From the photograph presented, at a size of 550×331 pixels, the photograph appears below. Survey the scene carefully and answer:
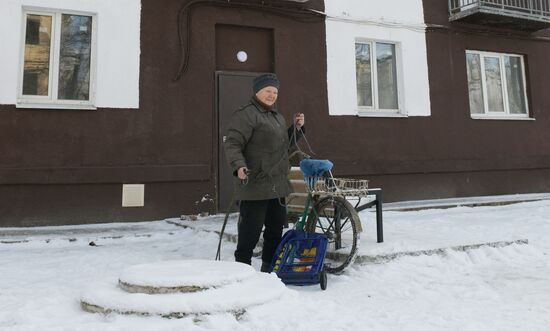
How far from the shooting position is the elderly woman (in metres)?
3.52

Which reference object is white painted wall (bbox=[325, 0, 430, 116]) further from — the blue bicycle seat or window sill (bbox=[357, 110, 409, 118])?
the blue bicycle seat

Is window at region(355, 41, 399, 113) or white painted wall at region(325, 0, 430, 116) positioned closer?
white painted wall at region(325, 0, 430, 116)

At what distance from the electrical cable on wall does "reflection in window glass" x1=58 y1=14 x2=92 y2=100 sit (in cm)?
139

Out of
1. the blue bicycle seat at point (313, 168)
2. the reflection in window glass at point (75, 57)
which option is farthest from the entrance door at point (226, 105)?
the blue bicycle seat at point (313, 168)

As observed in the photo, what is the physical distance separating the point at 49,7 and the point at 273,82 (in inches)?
190

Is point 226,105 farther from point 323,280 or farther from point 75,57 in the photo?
point 323,280

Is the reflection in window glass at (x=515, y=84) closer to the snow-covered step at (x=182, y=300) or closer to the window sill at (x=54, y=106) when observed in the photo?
the window sill at (x=54, y=106)

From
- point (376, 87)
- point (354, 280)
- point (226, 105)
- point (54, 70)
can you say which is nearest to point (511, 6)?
point (376, 87)

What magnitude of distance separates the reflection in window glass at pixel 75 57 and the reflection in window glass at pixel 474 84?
761 cm

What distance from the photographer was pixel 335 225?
402 cm

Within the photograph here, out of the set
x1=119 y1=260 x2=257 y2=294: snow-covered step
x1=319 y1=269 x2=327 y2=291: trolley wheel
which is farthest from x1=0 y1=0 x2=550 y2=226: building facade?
x1=319 y1=269 x2=327 y2=291: trolley wheel

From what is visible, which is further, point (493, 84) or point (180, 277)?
point (493, 84)

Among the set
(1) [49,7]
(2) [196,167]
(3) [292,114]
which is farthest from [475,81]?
(1) [49,7]

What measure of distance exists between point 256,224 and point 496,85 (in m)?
8.41
